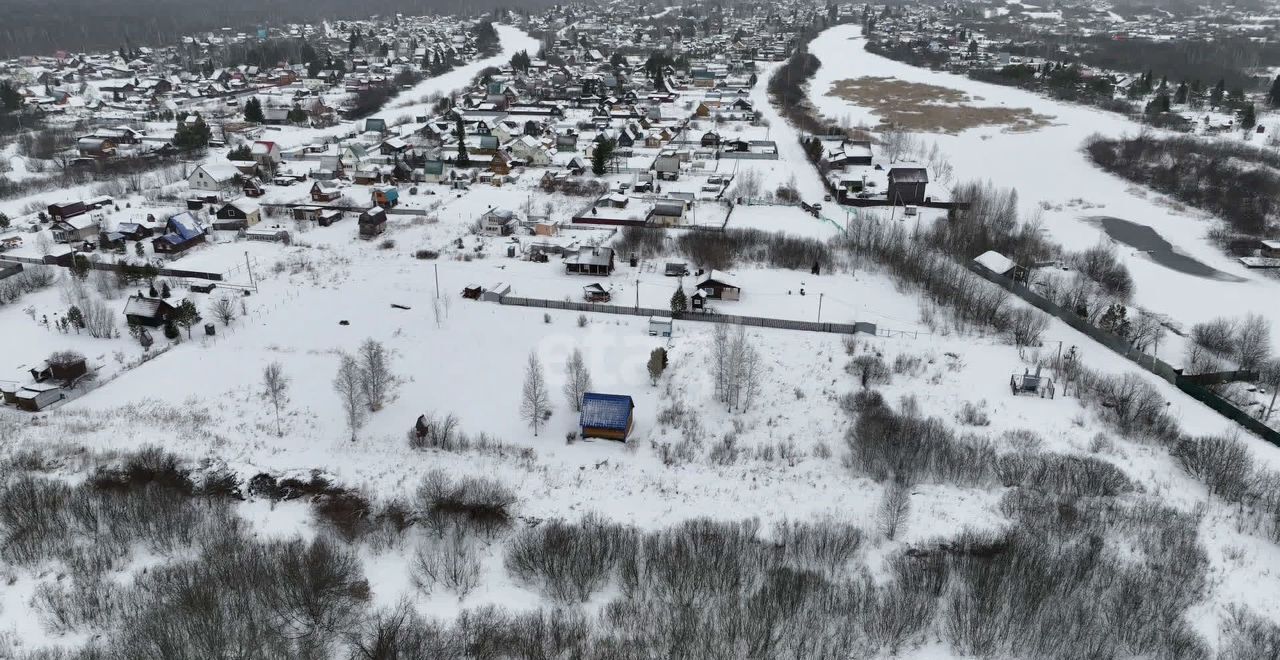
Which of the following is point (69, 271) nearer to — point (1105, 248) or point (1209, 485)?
point (1209, 485)

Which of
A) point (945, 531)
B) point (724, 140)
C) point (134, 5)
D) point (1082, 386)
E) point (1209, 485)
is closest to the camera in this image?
point (945, 531)

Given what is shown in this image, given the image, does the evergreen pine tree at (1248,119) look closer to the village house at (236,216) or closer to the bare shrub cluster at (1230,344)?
the bare shrub cluster at (1230,344)

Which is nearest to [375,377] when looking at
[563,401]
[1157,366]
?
[563,401]

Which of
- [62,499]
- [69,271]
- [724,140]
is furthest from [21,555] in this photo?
[724,140]

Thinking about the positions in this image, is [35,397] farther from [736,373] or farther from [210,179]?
[210,179]

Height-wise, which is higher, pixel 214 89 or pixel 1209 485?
pixel 214 89

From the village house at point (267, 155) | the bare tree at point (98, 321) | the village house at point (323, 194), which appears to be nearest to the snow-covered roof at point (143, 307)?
the bare tree at point (98, 321)

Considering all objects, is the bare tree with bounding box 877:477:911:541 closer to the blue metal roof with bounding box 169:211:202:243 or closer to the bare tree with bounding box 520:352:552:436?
the bare tree with bounding box 520:352:552:436
